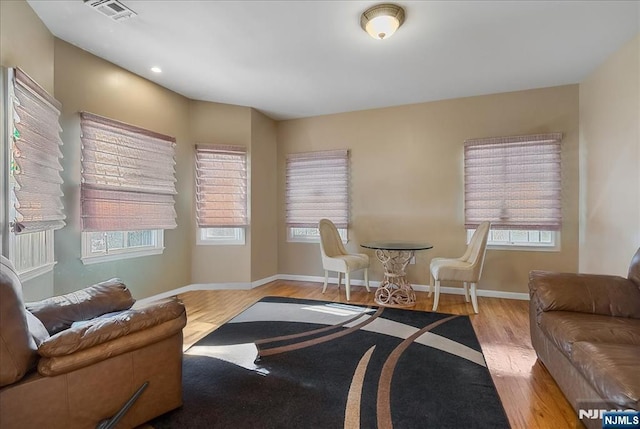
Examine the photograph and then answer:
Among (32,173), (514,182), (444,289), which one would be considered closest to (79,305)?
(32,173)

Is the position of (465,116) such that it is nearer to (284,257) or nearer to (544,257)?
(544,257)

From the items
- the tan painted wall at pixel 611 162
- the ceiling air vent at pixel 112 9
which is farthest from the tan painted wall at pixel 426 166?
the ceiling air vent at pixel 112 9

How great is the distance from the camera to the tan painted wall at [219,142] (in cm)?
430

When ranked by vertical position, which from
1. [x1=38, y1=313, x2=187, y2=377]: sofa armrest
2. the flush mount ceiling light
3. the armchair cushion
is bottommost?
[x1=38, y1=313, x2=187, y2=377]: sofa armrest

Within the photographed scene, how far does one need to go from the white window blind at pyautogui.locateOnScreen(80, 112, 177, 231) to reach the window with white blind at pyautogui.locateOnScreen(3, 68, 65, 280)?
0.33m

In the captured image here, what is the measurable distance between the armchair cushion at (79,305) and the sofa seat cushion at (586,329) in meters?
2.76

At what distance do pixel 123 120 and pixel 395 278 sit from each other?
12.9ft

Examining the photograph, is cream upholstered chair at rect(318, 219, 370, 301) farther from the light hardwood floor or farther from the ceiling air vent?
the ceiling air vent

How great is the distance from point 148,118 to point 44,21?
49.5 inches

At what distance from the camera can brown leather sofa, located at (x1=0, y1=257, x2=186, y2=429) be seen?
115 centimetres

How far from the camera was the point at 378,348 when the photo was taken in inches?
96.7

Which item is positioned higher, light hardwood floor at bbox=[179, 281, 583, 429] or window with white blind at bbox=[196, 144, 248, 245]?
window with white blind at bbox=[196, 144, 248, 245]

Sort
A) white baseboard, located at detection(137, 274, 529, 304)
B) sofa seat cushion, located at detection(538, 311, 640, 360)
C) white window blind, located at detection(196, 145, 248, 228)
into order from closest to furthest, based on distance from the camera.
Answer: sofa seat cushion, located at detection(538, 311, 640, 360)
white baseboard, located at detection(137, 274, 529, 304)
white window blind, located at detection(196, 145, 248, 228)

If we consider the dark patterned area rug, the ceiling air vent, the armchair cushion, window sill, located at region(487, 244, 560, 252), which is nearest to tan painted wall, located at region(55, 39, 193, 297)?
the ceiling air vent
